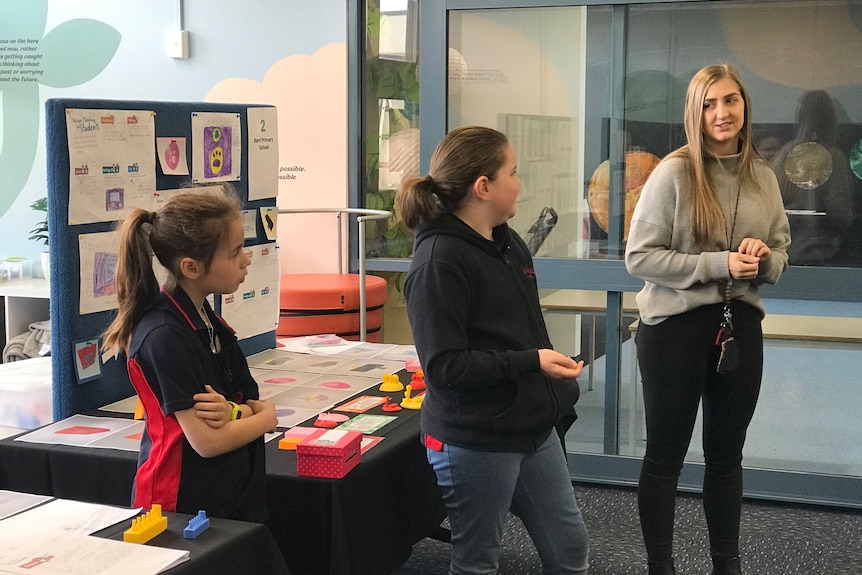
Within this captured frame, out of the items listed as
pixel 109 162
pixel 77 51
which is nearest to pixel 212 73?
pixel 77 51

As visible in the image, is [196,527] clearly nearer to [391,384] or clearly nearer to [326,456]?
[326,456]

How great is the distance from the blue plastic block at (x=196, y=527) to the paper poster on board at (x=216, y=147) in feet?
4.36

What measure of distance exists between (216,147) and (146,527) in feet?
4.87

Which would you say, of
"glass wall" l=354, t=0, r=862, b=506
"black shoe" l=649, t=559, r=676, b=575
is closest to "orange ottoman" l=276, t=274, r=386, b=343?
"glass wall" l=354, t=0, r=862, b=506

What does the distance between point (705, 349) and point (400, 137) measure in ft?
6.49

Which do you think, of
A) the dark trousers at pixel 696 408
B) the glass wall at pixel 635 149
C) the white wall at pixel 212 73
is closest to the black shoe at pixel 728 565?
the dark trousers at pixel 696 408

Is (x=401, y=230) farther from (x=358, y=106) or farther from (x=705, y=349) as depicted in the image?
(x=705, y=349)

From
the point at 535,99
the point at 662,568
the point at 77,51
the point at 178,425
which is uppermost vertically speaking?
the point at 77,51

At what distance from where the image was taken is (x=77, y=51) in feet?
15.7

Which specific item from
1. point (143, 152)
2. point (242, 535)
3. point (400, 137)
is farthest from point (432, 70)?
point (242, 535)

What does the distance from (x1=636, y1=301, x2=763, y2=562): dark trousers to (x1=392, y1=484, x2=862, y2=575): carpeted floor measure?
0.41 metres

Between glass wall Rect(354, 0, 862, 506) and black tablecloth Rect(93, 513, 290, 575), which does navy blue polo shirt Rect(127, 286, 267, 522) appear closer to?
black tablecloth Rect(93, 513, 290, 575)

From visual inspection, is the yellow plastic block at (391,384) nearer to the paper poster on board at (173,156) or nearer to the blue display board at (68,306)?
the blue display board at (68,306)

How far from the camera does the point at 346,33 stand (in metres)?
4.08
